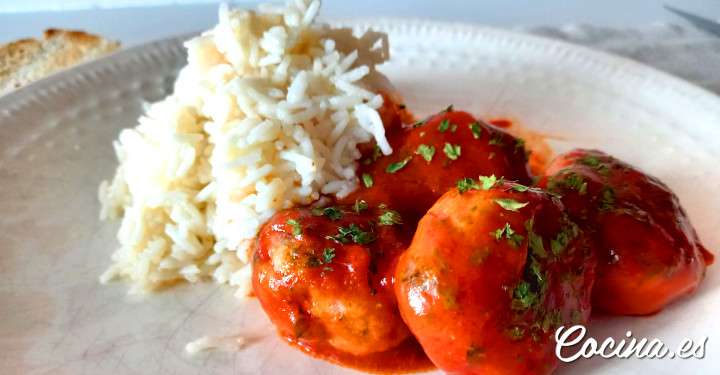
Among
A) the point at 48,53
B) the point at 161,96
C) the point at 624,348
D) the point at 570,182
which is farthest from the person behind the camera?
the point at 48,53

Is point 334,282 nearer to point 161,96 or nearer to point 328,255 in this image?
point 328,255

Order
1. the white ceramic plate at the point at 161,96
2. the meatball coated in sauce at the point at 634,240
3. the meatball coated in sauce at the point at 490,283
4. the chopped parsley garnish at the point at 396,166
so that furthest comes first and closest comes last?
1. the chopped parsley garnish at the point at 396,166
2. the white ceramic plate at the point at 161,96
3. the meatball coated in sauce at the point at 634,240
4. the meatball coated in sauce at the point at 490,283

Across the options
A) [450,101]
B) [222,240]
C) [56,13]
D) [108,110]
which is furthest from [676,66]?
[56,13]

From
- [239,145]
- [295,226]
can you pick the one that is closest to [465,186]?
[295,226]

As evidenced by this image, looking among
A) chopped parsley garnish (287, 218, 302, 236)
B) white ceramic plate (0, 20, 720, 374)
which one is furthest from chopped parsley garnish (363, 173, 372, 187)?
white ceramic plate (0, 20, 720, 374)

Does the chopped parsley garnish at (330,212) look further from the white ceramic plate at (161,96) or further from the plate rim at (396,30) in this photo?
the plate rim at (396,30)

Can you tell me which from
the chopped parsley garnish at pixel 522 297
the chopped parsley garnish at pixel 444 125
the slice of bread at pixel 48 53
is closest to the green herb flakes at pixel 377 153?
the chopped parsley garnish at pixel 444 125
